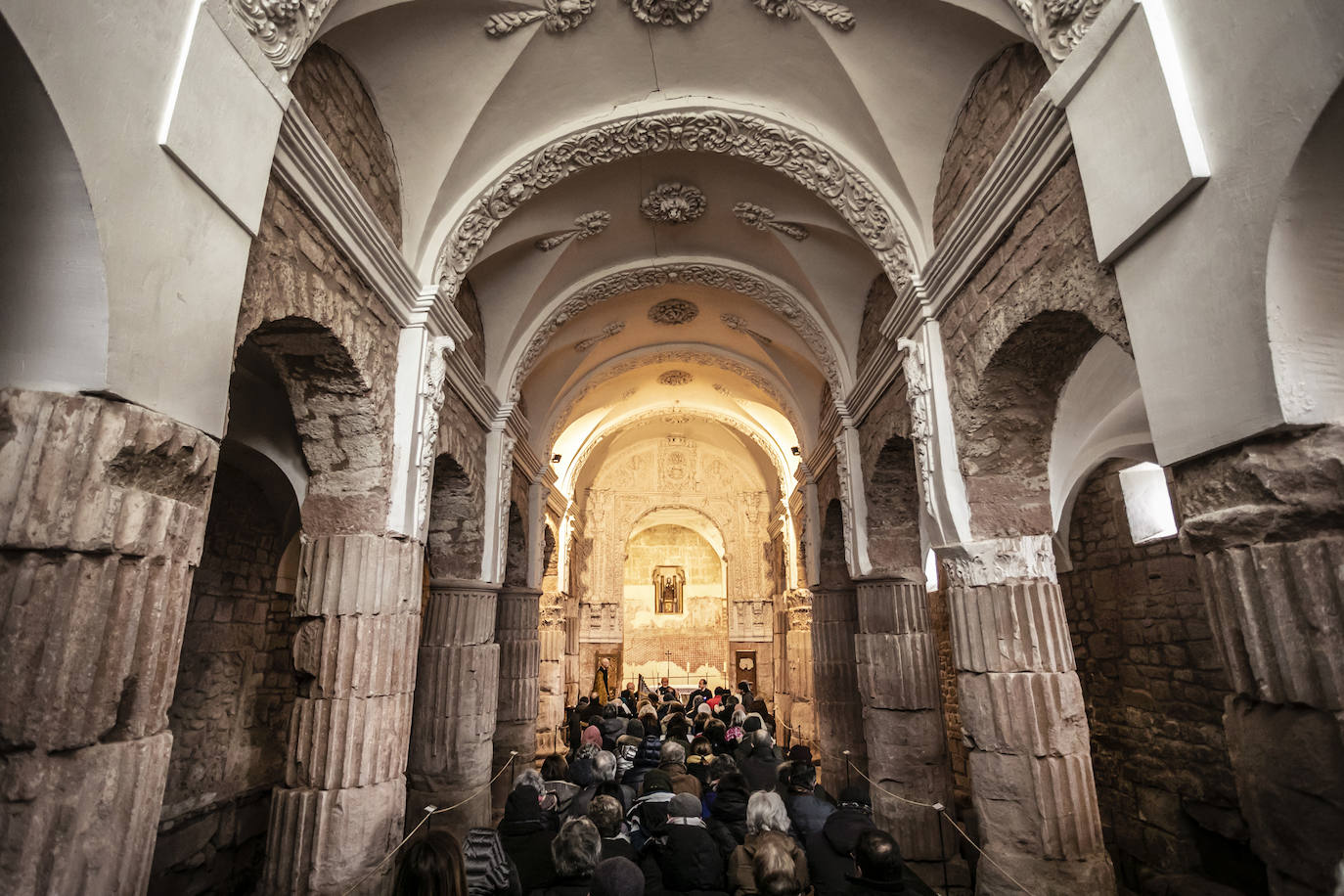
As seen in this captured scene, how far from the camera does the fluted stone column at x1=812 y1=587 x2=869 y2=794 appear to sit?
884 cm

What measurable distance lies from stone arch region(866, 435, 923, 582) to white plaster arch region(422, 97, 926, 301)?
216cm

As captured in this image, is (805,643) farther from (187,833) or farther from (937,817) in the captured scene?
(187,833)

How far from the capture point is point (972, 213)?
13.8 ft

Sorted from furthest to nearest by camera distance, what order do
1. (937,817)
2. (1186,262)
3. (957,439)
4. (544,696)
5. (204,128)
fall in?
(544,696), (937,817), (957,439), (204,128), (1186,262)

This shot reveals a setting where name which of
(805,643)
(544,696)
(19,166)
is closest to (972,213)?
(19,166)

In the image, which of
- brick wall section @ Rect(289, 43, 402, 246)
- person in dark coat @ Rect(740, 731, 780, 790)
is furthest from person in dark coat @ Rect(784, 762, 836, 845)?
brick wall section @ Rect(289, 43, 402, 246)

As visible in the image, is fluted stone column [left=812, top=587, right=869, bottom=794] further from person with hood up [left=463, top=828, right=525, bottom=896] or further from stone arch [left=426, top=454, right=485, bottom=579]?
person with hood up [left=463, top=828, right=525, bottom=896]

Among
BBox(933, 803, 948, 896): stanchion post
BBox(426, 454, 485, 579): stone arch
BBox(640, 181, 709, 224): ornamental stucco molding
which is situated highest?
BBox(640, 181, 709, 224): ornamental stucco molding

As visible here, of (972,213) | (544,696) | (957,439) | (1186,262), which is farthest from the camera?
(544,696)

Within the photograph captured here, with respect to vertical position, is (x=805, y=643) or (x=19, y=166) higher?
(x=19, y=166)

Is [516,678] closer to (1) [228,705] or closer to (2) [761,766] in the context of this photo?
(1) [228,705]

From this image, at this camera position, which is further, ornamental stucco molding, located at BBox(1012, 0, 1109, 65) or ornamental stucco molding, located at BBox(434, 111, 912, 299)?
ornamental stucco molding, located at BBox(434, 111, 912, 299)

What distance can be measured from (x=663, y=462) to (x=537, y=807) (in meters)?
13.8

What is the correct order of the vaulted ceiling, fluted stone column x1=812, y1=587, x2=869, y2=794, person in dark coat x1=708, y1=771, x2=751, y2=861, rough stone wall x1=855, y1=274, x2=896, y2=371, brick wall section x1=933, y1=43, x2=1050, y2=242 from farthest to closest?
fluted stone column x1=812, y1=587, x2=869, y2=794, rough stone wall x1=855, y1=274, x2=896, y2=371, the vaulted ceiling, person in dark coat x1=708, y1=771, x2=751, y2=861, brick wall section x1=933, y1=43, x2=1050, y2=242
